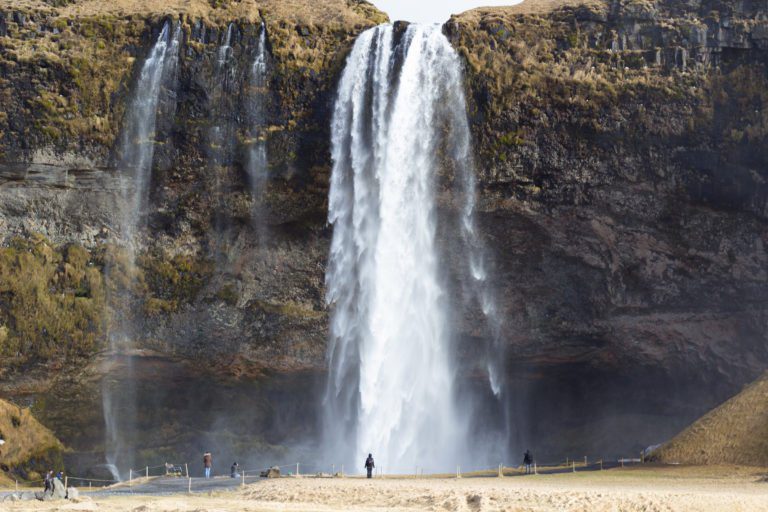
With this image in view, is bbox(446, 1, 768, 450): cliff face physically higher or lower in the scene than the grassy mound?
higher

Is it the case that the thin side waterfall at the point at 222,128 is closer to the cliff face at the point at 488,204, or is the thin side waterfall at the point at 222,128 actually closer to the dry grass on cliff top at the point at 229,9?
the cliff face at the point at 488,204

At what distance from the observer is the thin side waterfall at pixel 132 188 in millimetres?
59406

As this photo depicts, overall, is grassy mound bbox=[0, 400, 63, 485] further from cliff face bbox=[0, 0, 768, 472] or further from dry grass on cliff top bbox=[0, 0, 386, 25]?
dry grass on cliff top bbox=[0, 0, 386, 25]

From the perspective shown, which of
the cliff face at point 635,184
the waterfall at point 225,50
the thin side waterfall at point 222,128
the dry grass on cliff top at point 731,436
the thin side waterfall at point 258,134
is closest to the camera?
the dry grass on cliff top at point 731,436

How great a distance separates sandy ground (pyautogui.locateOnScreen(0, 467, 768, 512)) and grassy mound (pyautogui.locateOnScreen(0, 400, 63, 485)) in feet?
51.2

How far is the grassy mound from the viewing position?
55.6 meters

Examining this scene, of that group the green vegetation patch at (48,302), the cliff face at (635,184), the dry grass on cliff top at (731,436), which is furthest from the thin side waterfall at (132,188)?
the dry grass on cliff top at (731,436)

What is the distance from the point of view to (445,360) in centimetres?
5888

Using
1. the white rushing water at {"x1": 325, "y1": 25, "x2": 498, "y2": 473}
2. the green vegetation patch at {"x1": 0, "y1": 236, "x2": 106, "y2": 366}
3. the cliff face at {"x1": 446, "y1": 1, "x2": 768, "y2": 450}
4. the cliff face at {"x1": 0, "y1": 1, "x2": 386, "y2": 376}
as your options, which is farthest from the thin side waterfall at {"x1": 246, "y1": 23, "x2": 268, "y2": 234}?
the cliff face at {"x1": 446, "y1": 1, "x2": 768, "y2": 450}

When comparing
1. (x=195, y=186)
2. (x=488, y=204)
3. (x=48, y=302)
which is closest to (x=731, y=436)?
(x=488, y=204)

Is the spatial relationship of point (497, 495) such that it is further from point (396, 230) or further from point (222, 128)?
point (222, 128)

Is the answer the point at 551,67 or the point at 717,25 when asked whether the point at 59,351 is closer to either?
the point at 551,67

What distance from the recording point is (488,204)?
58.2m

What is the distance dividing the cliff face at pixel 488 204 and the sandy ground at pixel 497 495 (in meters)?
14.5
